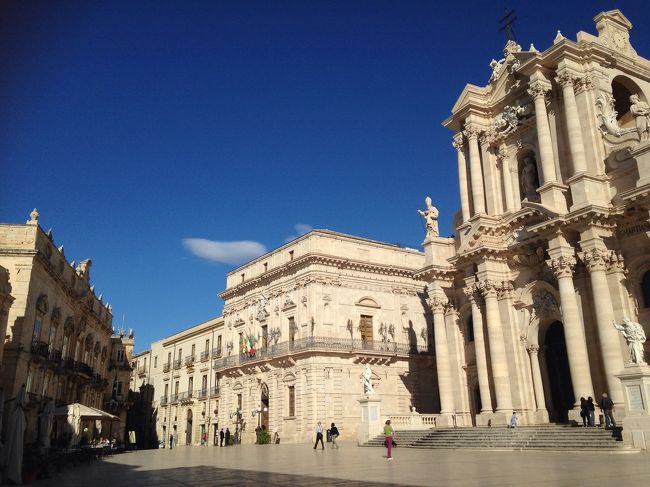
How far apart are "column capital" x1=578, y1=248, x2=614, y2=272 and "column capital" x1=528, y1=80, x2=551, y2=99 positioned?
7.34 m

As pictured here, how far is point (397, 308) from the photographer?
38.6 meters

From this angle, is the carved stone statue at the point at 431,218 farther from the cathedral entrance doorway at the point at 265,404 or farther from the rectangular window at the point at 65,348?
the rectangular window at the point at 65,348

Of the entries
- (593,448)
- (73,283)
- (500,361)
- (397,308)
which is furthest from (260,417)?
(593,448)

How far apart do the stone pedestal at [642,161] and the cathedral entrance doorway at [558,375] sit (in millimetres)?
6701

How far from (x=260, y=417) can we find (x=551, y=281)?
22.3 meters

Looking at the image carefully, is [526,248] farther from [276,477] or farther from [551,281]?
→ [276,477]

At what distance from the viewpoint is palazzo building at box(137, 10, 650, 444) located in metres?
20.7

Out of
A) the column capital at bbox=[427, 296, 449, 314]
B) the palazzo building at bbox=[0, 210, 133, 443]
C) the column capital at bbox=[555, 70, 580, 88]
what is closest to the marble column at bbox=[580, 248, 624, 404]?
the column capital at bbox=[555, 70, 580, 88]

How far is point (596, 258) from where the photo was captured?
20.1m

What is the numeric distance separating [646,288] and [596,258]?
198 cm

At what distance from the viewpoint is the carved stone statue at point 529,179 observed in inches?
1018

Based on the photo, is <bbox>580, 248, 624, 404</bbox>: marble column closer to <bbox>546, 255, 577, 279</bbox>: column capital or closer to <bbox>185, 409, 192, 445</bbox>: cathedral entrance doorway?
<bbox>546, 255, 577, 279</bbox>: column capital

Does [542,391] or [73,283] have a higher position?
[73,283]

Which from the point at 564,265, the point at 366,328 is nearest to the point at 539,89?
the point at 564,265
